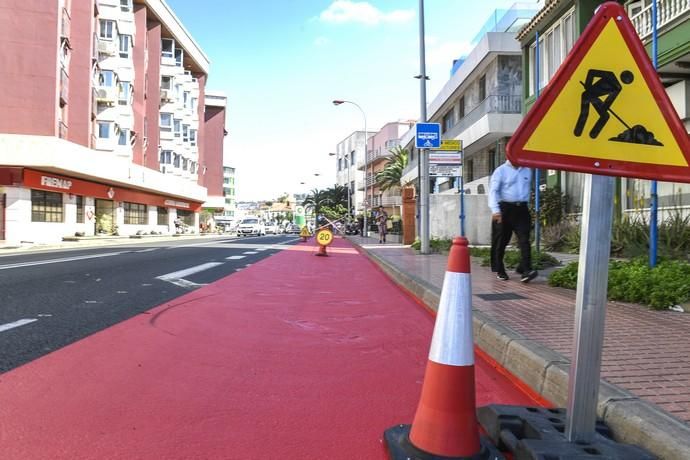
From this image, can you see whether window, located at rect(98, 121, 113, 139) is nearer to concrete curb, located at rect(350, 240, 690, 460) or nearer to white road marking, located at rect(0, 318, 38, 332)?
white road marking, located at rect(0, 318, 38, 332)

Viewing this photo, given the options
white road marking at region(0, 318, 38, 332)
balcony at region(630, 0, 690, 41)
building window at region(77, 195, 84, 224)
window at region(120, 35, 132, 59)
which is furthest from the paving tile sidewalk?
window at region(120, 35, 132, 59)

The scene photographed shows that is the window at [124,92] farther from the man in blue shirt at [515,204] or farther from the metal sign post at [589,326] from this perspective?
the metal sign post at [589,326]

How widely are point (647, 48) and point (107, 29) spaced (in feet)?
120

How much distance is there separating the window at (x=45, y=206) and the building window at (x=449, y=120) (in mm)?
22108

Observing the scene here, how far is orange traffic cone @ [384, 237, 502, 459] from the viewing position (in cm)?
228

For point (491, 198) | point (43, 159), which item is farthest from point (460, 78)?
point (43, 159)

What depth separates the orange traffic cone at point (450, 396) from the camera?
228 centimetres

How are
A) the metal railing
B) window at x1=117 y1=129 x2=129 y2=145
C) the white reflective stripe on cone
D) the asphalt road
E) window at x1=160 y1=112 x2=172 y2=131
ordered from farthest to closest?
1. window at x1=160 y1=112 x2=172 y2=131
2. window at x1=117 y1=129 x2=129 y2=145
3. the metal railing
4. the asphalt road
5. the white reflective stripe on cone

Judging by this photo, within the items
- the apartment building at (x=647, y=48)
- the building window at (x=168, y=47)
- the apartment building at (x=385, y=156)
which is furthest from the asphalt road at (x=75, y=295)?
the apartment building at (x=385, y=156)

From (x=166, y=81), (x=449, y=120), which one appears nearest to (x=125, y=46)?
(x=166, y=81)

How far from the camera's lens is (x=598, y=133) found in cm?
227

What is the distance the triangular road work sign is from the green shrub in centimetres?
349

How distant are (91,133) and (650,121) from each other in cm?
3759

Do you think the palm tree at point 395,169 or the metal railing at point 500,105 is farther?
the palm tree at point 395,169
